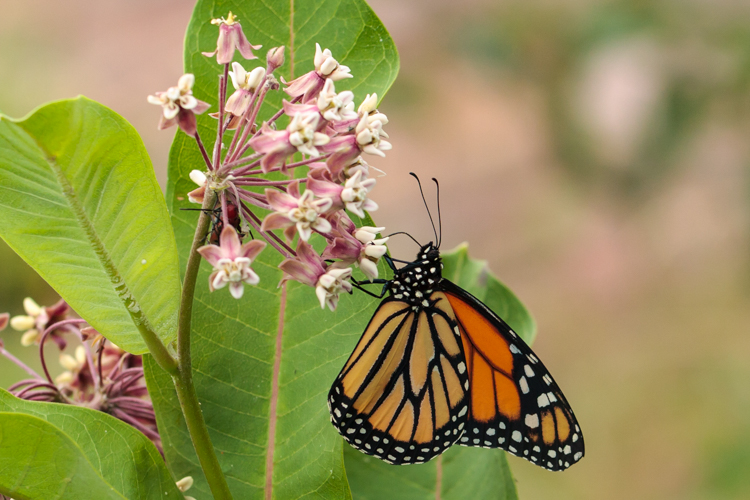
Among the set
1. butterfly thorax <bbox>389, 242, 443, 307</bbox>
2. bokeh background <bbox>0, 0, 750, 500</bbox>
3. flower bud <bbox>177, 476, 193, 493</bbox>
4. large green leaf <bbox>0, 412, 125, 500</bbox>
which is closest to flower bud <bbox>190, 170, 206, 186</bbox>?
large green leaf <bbox>0, 412, 125, 500</bbox>

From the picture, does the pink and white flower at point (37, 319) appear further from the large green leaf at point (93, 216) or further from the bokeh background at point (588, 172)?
the bokeh background at point (588, 172)

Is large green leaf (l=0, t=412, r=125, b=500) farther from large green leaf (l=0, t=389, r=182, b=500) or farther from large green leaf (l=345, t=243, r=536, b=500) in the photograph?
large green leaf (l=345, t=243, r=536, b=500)

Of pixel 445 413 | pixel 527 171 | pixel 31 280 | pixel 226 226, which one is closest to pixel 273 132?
pixel 226 226

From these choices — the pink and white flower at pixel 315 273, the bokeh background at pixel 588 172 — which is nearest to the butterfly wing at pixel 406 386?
the pink and white flower at pixel 315 273

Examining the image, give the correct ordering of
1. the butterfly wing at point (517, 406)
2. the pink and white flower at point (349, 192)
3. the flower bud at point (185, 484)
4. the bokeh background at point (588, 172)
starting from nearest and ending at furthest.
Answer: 1. the pink and white flower at point (349, 192)
2. the flower bud at point (185, 484)
3. the butterfly wing at point (517, 406)
4. the bokeh background at point (588, 172)

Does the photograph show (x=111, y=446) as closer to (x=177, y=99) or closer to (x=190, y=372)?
(x=190, y=372)

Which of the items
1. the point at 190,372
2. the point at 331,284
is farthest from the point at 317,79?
the point at 190,372
